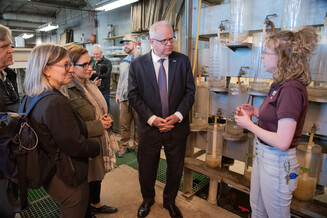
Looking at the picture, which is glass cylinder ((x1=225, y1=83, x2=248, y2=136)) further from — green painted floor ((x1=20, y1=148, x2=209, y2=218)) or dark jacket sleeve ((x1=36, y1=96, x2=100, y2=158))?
dark jacket sleeve ((x1=36, y1=96, x2=100, y2=158))

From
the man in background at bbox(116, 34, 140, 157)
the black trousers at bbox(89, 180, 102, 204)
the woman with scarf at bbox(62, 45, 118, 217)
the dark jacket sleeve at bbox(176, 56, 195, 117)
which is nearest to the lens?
the woman with scarf at bbox(62, 45, 118, 217)

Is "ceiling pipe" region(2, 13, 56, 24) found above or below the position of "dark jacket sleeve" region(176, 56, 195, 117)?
above

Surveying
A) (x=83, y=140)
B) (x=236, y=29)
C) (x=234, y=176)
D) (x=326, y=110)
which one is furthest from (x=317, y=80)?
(x=83, y=140)

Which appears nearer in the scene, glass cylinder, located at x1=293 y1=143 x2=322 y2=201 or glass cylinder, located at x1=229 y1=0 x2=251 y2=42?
glass cylinder, located at x1=293 y1=143 x2=322 y2=201

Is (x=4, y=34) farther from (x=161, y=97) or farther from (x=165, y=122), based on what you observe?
(x=165, y=122)

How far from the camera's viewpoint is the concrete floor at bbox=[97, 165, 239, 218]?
2.09 m

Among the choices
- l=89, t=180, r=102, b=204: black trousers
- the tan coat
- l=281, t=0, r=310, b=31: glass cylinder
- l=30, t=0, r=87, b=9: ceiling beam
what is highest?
l=30, t=0, r=87, b=9: ceiling beam

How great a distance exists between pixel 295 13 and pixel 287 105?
82cm

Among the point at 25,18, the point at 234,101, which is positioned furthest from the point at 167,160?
the point at 25,18

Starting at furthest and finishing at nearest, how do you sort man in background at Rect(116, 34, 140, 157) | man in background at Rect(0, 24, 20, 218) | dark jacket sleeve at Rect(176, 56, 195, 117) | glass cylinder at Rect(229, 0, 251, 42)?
man in background at Rect(116, 34, 140, 157), dark jacket sleeve at Rect(176, 56, 195, 117), glass cylinder at Rect(229, 0, 251, 42), man in background at Rect(0, 24, 20, 218)

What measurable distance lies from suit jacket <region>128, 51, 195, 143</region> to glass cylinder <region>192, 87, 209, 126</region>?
11.1 inches

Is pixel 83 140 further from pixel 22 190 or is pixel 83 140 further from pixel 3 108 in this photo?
pixel 3 108

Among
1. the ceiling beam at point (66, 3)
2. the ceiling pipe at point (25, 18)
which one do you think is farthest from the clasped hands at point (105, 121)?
the ceiling pipe at point (25, 18)

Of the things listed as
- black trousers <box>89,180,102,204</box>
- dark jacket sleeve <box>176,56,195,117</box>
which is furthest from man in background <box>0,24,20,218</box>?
dark jacket sleeve <box>176,56,195,117</box>
